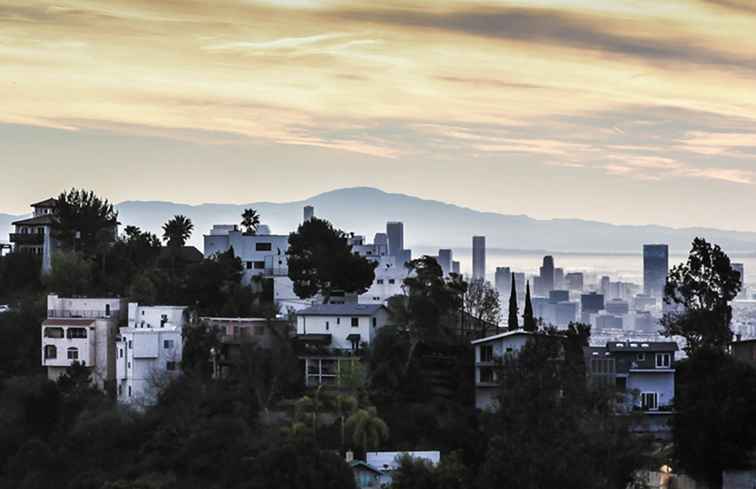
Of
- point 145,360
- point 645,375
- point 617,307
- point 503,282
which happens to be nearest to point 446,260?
point 503,282

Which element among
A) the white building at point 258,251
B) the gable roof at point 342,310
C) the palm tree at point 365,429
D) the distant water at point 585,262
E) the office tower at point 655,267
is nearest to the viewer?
the palm tree at point 365,429

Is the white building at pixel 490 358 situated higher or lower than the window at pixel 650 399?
higher

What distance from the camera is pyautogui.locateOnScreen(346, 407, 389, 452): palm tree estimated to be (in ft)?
143

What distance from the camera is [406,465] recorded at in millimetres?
40812

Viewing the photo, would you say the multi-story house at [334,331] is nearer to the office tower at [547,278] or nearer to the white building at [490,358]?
the white building at [490,358]

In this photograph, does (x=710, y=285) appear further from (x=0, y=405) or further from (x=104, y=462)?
(x=0, y=405)

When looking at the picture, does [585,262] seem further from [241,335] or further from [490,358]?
[490,358]

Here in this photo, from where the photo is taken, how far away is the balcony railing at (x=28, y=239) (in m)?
60.6

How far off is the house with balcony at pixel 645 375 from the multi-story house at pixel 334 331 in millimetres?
7013

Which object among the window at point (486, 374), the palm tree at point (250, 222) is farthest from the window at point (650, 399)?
the palm tree at point (250, 222)

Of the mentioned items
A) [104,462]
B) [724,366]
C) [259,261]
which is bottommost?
[104,462]

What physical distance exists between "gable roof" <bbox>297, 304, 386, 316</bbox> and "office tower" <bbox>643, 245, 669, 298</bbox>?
66.0m

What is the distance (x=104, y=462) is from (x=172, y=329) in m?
5.22

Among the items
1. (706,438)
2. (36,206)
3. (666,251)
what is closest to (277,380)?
(706,438)
